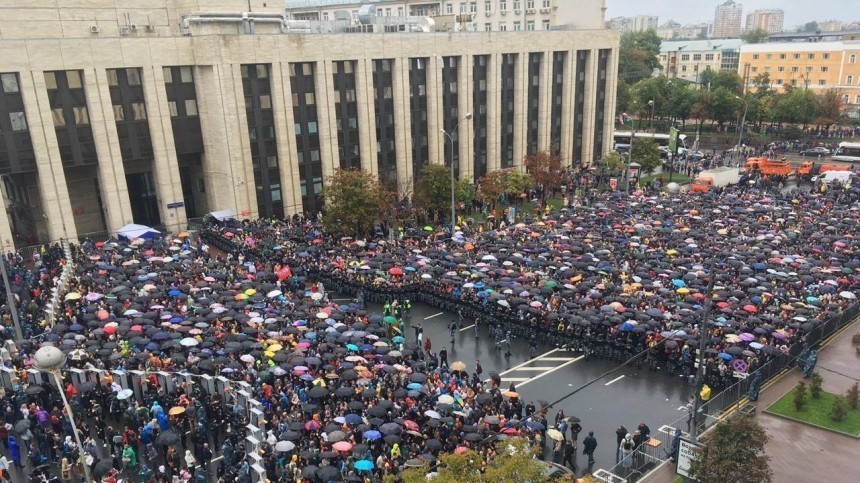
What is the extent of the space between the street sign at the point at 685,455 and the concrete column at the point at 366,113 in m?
39.4

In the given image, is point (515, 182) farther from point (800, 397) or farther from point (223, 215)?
point (800, 397)

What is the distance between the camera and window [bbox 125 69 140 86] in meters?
49.5

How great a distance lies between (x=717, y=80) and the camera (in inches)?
4291

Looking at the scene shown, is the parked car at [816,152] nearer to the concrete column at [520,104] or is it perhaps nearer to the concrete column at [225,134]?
the concrete column at [520,104]

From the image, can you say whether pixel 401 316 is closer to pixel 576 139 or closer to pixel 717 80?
pixel 576 139

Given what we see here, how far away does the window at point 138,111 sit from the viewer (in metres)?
50.2

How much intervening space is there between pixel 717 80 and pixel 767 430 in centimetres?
9731

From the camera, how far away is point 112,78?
48906 millimetres

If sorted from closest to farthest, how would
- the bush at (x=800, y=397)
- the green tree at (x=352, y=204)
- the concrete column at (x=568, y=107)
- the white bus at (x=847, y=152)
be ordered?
the bush at (x=800, y=397) < the green tree at (x=352, y=204) < the concrete column at (x=568, y=107) < the white bus at (x=847, y=152)

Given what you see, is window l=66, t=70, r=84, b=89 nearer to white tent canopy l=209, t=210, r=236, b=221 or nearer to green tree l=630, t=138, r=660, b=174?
white tent canopy l=209, t=210, r=236, b=221

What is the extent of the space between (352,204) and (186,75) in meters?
18.4

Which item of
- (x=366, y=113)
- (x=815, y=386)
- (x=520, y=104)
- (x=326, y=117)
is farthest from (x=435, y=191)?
(x=815, y=386)

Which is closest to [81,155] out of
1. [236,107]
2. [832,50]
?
[236,107]

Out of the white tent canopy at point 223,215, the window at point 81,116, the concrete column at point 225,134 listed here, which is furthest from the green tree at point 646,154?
the window at point 81,116
